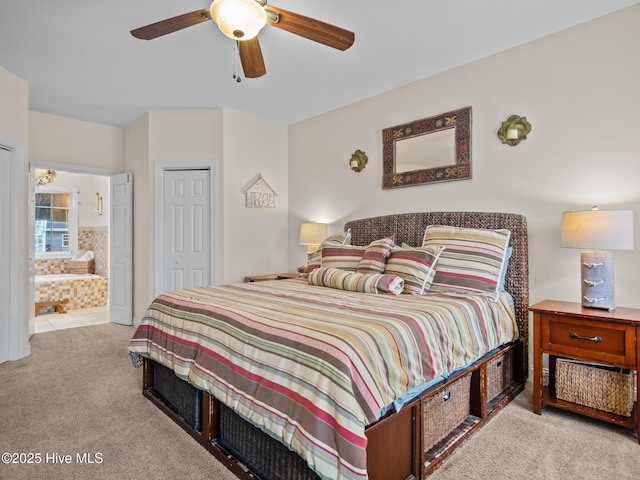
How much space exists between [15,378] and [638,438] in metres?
4.47

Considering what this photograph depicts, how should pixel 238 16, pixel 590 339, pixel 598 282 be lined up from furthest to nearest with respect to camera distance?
pixel 598 282 < pixel 590 339 < pixel 238 16

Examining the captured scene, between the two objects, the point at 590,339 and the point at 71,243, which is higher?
the point at 71,243

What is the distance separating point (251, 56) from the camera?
2336 millimetres

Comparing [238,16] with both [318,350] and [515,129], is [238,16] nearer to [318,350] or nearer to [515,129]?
[318,350]

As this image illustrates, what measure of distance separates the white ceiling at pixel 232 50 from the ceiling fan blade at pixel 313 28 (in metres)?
0.47

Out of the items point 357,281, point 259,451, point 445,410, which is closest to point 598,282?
point 445,410

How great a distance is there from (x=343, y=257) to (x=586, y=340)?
1787mm

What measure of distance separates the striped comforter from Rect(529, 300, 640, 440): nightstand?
0.26 meters

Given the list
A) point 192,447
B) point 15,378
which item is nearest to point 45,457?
point 192,447

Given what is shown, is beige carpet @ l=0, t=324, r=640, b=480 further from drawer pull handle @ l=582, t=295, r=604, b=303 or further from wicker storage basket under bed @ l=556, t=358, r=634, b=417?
drawer pull handle @ l=582, t=295, r=604, b=303

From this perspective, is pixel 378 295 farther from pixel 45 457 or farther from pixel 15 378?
pixel 15 378

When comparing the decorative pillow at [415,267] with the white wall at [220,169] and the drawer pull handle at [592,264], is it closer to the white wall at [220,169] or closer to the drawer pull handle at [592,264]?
the drawer pull handle at [592,264]

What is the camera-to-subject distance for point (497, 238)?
2713mm

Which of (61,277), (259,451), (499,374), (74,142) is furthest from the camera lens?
(61,277)
